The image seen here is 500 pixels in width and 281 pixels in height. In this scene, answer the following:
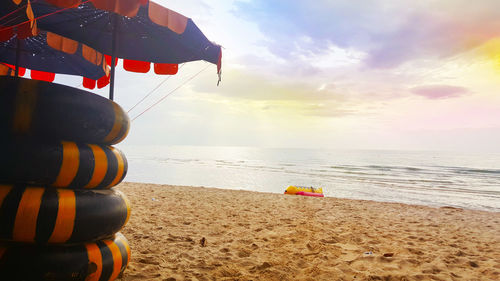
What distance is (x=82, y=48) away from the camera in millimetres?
4996

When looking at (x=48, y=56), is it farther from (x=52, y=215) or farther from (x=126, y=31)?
(x=52, y=215)

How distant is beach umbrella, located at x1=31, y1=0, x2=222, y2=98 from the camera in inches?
138

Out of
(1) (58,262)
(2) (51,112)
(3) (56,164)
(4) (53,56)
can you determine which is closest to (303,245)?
(1) (58,262)

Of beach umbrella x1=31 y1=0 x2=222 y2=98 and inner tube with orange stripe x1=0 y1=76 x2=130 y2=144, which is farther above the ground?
beach umbrella x1=31 y1=0 x2=222 y2=98

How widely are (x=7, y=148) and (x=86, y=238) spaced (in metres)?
0.95

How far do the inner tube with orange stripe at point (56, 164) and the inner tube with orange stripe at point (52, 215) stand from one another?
8 centimetres

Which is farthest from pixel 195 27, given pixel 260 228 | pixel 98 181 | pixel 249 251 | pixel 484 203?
pixel 484 203

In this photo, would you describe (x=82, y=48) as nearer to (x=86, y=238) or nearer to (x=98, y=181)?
(x=98, y=181)

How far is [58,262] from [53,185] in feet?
2.04

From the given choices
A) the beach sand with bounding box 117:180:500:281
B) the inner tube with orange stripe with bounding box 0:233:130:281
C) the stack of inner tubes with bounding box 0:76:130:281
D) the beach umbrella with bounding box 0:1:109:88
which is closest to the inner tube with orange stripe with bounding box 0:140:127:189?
the stack of inner tubes with bounding box 0:76:130:281

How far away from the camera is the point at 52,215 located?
1959 millimetres

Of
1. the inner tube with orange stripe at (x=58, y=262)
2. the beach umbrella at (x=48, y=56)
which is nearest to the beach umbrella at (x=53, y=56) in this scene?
the beach umbrella at (x=48, y=56)

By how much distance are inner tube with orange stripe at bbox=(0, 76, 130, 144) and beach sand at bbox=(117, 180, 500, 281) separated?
5.89ft

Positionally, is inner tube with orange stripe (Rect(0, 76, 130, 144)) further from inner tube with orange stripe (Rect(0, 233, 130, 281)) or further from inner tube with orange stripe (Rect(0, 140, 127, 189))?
inner tube with orange stripe (Rect(0, 233, 130, 281))
